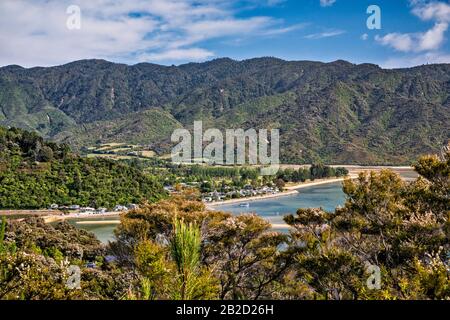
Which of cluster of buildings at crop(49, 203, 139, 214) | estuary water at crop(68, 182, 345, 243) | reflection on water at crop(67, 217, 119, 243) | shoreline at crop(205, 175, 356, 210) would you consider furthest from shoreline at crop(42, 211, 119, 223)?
shoreline at crop(205, 175, 356, 210)

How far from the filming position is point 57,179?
190ft

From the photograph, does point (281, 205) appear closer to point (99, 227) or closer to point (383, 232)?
point (99, 227)

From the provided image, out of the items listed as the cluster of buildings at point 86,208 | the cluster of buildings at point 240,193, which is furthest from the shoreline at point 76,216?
the cluster of buildings at point 240,193

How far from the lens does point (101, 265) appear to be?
2139 cm

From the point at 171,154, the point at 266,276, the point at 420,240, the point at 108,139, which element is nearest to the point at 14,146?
the point at 266,276

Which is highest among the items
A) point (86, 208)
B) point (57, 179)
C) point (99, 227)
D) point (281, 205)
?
point (57, 179)

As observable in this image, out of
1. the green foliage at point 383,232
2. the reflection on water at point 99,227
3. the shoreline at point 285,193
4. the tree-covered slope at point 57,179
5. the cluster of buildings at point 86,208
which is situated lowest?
the shoreline at point 285,193

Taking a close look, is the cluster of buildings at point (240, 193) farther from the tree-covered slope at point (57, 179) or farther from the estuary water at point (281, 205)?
the tree-covered slope at point (57, 179)

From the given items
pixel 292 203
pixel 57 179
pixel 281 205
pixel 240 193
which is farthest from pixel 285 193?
pixel 57 179

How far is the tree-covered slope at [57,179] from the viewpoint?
2138 inches

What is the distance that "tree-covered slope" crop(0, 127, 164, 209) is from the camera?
54.3 metres
